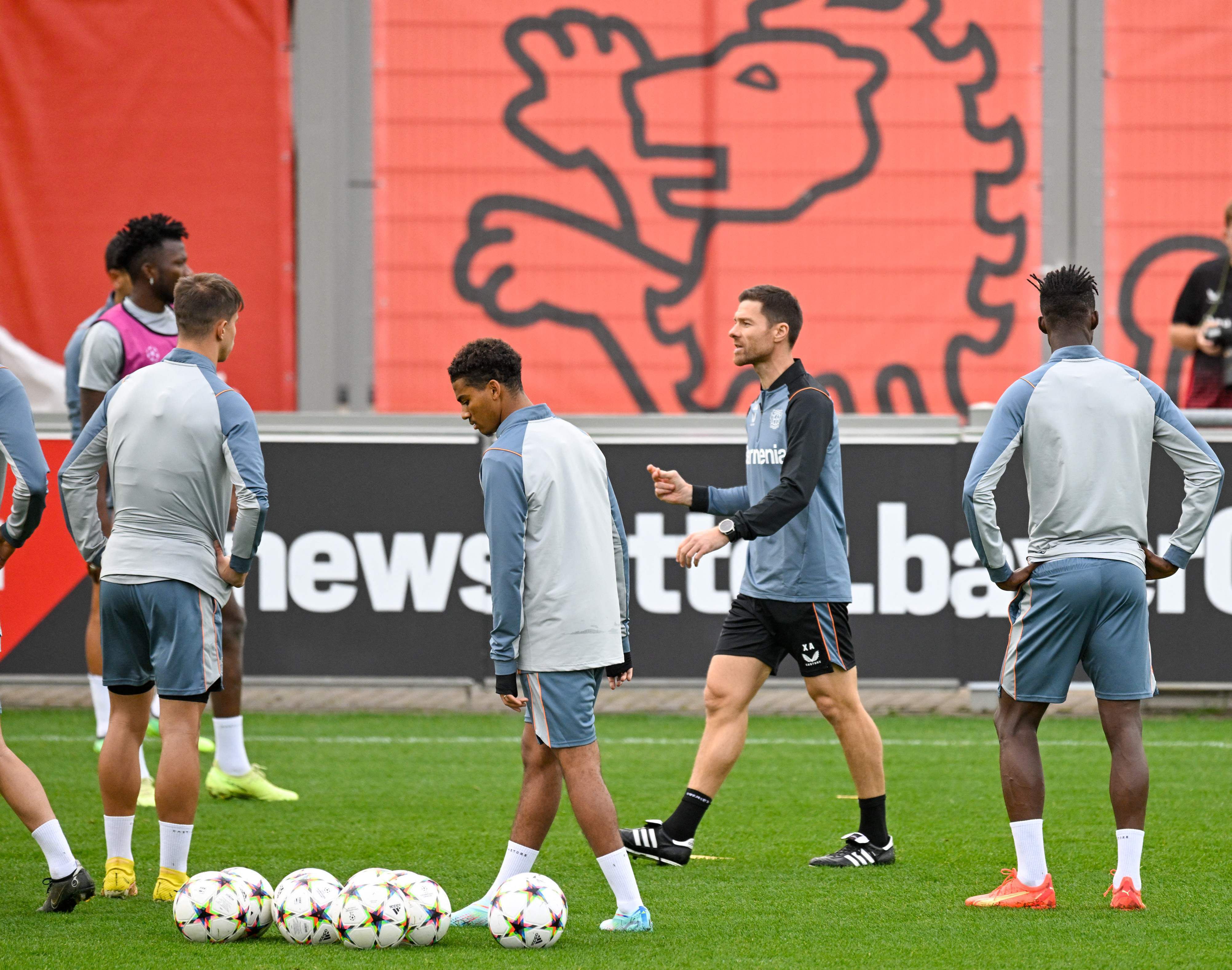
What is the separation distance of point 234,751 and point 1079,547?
3.88 metres

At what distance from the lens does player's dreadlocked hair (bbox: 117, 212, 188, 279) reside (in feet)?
22.3

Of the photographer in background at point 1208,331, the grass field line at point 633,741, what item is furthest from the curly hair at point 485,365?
the photographer in background at point 1208,331

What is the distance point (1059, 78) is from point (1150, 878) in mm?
8356

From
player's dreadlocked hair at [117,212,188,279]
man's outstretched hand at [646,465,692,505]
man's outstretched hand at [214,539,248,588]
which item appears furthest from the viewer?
player's dreadlocked hair at [117,212,188,279]

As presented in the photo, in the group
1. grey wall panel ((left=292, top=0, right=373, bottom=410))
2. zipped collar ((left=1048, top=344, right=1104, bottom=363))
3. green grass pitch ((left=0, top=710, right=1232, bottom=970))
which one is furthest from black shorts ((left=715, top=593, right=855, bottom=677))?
grey wall panel ((left=292, top=0, right=373, bottom=410))

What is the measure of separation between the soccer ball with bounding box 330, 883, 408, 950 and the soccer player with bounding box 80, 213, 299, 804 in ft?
7.32

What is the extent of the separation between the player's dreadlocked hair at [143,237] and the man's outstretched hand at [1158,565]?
412 centimetres

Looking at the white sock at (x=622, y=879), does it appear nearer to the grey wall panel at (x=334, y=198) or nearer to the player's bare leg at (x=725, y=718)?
the player's bare leg at (x=725, y=718)

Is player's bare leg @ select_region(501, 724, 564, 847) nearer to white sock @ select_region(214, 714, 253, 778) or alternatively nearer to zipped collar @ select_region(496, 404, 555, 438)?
zipped collar @ select_region(496, 404, 555, 438)

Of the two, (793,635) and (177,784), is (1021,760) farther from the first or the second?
(177,784)

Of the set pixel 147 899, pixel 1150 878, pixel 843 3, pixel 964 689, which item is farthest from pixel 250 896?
pixel 843 3

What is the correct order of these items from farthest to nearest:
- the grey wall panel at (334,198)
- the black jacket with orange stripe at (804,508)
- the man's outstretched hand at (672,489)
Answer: the grey wall panel at (334,198) < the black jacket with orange stripe at (804,508) < the man's outstretched hand at (672,489)

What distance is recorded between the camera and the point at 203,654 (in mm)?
5082

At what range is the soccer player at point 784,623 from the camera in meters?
5.86
